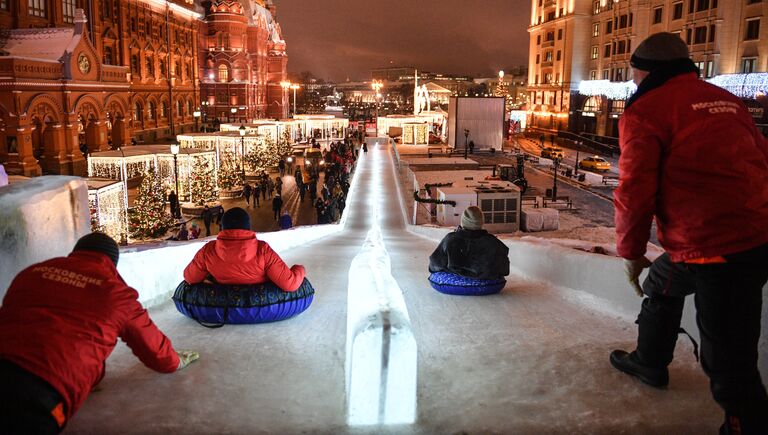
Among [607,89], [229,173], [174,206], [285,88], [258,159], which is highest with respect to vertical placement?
[285,88]

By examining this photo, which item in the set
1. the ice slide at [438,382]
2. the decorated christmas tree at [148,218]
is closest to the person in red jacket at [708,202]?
the ice slide at [438,382]

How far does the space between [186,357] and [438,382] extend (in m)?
1.48

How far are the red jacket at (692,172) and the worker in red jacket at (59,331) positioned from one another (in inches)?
93.4

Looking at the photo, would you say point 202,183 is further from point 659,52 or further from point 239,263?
point 659,52

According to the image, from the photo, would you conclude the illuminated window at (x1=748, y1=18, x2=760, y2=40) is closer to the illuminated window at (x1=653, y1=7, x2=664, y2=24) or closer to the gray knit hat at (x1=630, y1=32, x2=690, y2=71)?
the illuminated window at (x1=653, y1=7, x2=664, y2=24)

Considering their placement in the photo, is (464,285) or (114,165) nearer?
(464,285)

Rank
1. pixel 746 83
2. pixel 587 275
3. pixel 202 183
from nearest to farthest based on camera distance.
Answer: pixel 587 275 < pixel 202 183 < pixel 746 83

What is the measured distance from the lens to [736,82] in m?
37.9

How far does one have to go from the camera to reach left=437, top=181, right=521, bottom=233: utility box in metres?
19.6

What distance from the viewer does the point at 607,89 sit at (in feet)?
178

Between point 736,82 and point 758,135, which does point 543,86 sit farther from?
point 758,135

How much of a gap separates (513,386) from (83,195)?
3.17 metres

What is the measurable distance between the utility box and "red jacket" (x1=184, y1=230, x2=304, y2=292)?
1536cm

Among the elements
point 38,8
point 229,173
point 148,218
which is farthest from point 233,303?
point 38,8
